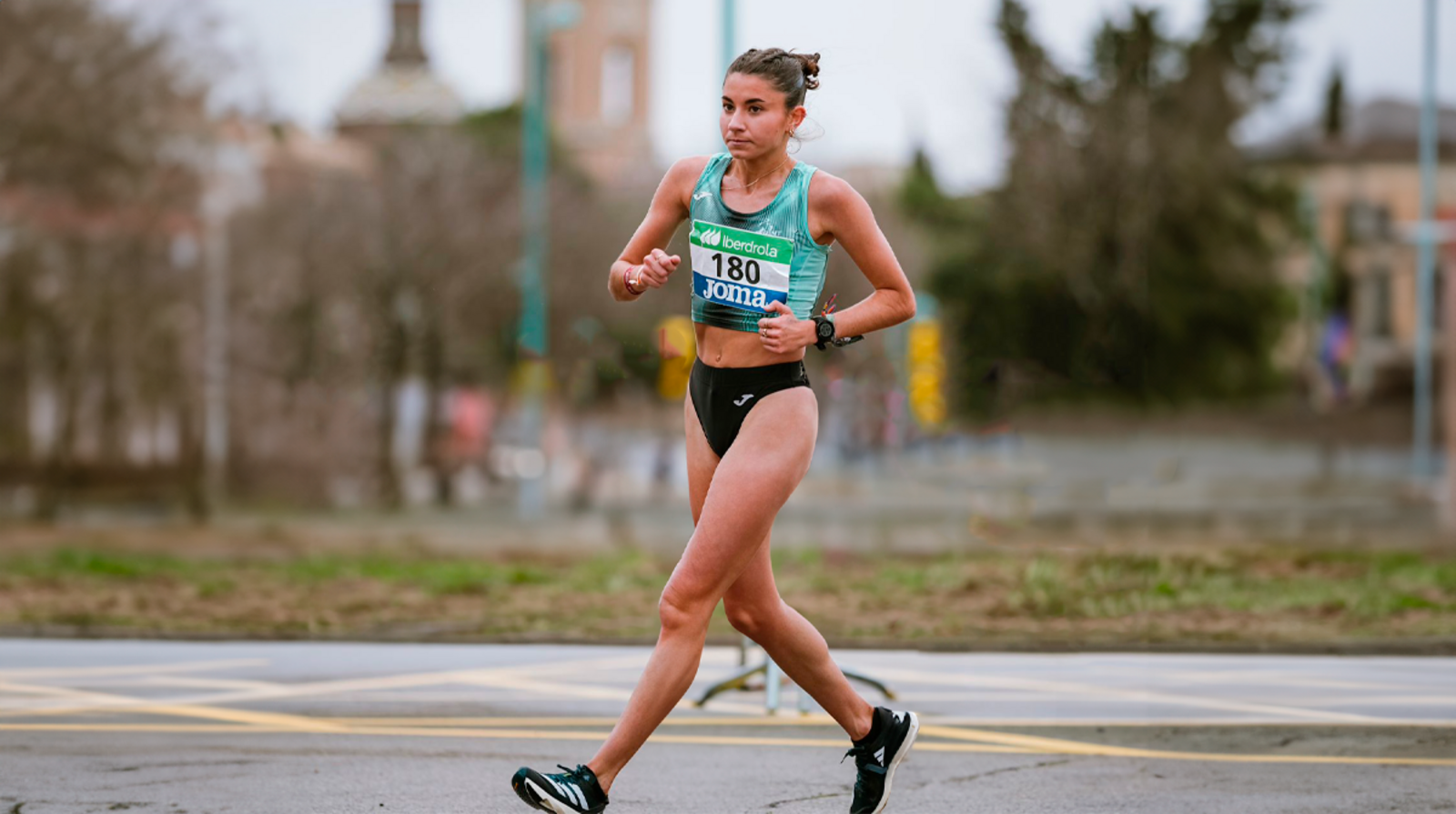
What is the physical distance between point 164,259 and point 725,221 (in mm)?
31977

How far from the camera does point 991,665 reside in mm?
8859

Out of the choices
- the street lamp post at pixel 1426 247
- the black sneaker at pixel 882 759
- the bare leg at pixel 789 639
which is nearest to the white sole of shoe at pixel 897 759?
the black sneaker at pixel 882 759

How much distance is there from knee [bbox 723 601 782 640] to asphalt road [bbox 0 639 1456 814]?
63 centimetres

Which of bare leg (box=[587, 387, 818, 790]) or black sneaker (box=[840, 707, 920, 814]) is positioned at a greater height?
bare leg (box=[587, 387, 818, 790])

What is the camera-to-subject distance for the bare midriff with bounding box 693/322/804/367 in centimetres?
498

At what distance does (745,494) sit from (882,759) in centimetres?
92

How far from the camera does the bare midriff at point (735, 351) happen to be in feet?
16.3

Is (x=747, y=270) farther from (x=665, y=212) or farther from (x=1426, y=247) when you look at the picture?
(x=1426, y=247)

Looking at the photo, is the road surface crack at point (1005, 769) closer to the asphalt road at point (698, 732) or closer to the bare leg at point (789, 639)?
the asphalt road at point (698, 732)

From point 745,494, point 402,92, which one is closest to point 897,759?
point 745,494

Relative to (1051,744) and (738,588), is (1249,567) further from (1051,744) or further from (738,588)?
(738,588)

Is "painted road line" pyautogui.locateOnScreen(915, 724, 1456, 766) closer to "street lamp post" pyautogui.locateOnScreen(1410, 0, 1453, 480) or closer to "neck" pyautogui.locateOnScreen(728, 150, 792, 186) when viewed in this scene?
"neck" pyautogui.locateOnScreen(728, 150, 792, 186)

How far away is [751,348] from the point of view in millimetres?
4992

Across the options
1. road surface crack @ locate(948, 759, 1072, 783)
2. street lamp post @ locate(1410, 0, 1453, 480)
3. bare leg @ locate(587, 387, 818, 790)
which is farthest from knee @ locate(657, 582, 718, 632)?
street lamp post @ locate(1410, 0, 1453, 480)
